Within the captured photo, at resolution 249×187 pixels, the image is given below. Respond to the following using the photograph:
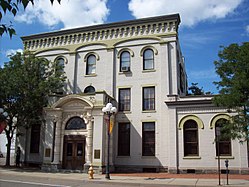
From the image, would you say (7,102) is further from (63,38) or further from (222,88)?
(222,88)

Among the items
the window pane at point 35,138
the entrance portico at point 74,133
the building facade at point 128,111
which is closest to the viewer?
the building facade at point 128,111

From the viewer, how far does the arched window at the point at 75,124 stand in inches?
958

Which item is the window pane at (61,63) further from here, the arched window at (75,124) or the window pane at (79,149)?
the window pane at (79,149)

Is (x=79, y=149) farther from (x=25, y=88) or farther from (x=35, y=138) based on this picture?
(x=25, y=88)

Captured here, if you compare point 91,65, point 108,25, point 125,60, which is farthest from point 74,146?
point 108,25

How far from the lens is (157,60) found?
85.5ft

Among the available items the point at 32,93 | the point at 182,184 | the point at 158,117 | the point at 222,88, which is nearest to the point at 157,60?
the point at 158,117

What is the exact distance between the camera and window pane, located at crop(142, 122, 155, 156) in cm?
2461

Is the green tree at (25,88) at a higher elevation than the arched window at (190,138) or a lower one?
higher

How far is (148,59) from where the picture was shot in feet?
87.2

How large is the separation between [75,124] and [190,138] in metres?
9.53

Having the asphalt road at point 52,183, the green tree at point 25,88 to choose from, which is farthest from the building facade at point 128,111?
the asphalt road at point 52,183

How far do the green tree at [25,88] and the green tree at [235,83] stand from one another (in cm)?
1449

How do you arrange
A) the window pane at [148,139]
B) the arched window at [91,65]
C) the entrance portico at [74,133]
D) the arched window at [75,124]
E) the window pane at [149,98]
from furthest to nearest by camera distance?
the arched window at [91,65]
the window pane at [149,98]
the window pane at [148,139]
the arched window at [75,124]
the entrance portico at [74,133]
